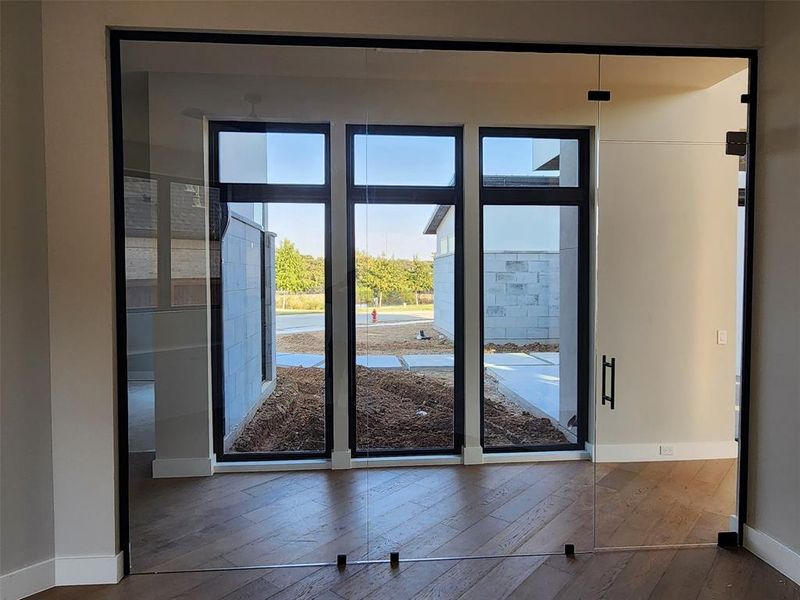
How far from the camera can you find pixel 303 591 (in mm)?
2340

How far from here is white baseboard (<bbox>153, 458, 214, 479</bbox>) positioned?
3268 millimetres

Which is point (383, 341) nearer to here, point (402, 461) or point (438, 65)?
point (402, 461)

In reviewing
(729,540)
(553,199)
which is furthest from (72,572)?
(553,199)

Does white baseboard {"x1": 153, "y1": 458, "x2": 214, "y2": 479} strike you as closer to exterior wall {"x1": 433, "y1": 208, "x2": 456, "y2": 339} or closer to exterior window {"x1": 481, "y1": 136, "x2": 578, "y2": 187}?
exterior wall {"x1": 433, "y1": 208, "x2": 456, "y2": 339}

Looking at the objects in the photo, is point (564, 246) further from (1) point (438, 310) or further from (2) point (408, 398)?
(2) point (408, 398)

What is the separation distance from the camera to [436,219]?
12.1ft

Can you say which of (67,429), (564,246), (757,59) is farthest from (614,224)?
(67,429)

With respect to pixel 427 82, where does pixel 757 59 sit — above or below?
below

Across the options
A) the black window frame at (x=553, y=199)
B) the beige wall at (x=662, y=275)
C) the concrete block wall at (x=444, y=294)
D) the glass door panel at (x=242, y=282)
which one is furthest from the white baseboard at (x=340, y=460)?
the beige wall at (x=662, y=275)

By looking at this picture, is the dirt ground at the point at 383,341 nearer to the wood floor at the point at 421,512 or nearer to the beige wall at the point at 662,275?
the wood floor at the point at 421,512

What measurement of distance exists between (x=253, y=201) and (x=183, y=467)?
1939mm

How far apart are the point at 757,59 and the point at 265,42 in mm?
2687

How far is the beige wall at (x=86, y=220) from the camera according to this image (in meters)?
2.34

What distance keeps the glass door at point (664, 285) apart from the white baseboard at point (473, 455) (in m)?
0.86
